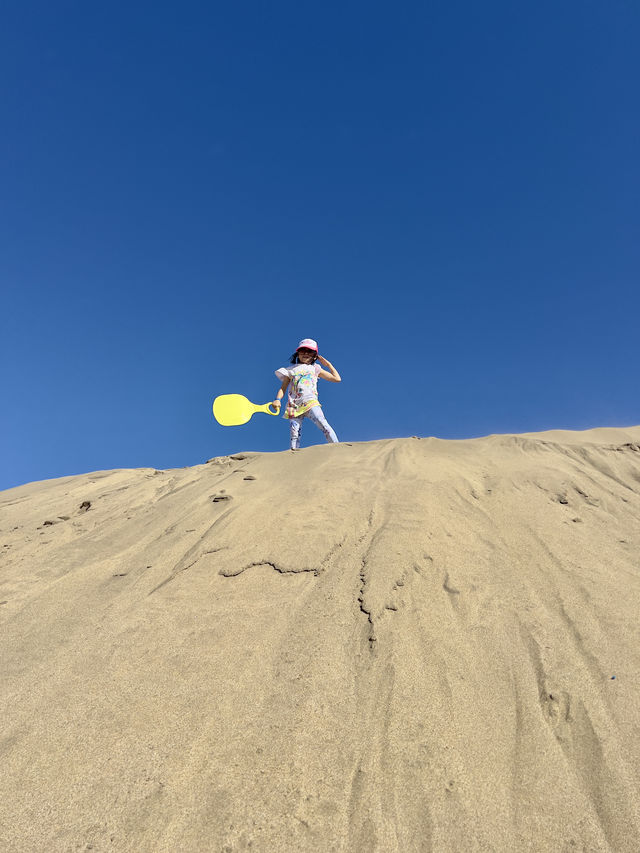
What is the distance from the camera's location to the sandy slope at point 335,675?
5.17ft

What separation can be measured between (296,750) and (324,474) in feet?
9.28

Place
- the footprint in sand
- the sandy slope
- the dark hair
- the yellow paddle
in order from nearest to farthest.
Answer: the sandy slope, the footprint in sand, the yellow paddle, the dark hair

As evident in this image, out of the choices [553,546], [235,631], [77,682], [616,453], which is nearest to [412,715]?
[235,631]

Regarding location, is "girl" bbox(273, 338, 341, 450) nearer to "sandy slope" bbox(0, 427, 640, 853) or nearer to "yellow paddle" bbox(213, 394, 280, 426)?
"yellow paddle" bbox(213, 394, 280, 426)

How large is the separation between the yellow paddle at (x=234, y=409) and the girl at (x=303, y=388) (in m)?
0.34

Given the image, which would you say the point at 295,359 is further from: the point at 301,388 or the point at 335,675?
the point at 335,675

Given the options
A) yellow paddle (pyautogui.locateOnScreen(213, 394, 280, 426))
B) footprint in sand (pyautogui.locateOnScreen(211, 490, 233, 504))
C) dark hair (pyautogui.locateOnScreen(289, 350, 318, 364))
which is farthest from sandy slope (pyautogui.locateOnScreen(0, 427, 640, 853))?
dark hair (pyautogui.locateOnScreen(289, 350, 318, 364))

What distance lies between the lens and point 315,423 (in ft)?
24.4

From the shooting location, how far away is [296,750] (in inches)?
70.9

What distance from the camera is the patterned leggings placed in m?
7.33

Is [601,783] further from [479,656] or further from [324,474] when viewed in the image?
[324,474]

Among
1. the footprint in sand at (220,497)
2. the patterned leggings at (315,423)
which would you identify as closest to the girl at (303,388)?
the patterned leggings at (315,423)

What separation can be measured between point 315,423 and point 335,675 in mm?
5418

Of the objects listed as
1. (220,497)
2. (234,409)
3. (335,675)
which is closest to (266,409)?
(234,409)
